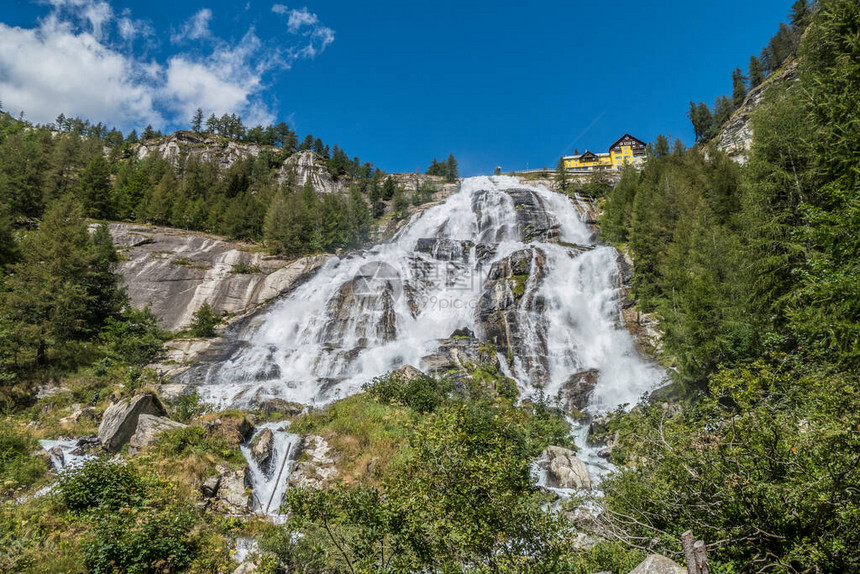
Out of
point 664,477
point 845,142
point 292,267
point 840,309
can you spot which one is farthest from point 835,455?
point 292,267

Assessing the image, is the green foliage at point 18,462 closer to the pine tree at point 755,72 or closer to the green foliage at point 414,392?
the green foliage at point 414,392

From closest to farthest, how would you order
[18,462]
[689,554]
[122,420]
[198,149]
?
[689,554] < [18,462] < [122,420] < [198,149]

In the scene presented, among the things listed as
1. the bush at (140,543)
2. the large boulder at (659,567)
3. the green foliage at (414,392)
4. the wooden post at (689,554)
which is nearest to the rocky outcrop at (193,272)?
the green foliage at (414,392)

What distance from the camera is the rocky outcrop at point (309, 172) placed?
79500mm

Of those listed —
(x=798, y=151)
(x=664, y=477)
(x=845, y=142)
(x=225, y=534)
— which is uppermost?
(x=798, y=151)

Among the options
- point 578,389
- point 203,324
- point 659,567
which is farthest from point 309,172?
point 659,567

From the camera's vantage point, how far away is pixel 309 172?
270ft

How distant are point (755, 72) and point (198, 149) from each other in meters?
111

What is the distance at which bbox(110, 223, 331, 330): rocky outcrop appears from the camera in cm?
3444

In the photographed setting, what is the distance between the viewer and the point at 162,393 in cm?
2203

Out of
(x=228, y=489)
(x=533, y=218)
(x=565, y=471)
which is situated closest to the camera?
(x=228, y=489)

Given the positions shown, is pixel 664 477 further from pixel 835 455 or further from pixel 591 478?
pixel 591 478

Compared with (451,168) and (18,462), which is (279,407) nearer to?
(18,462)

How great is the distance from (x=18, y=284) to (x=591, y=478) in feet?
105
